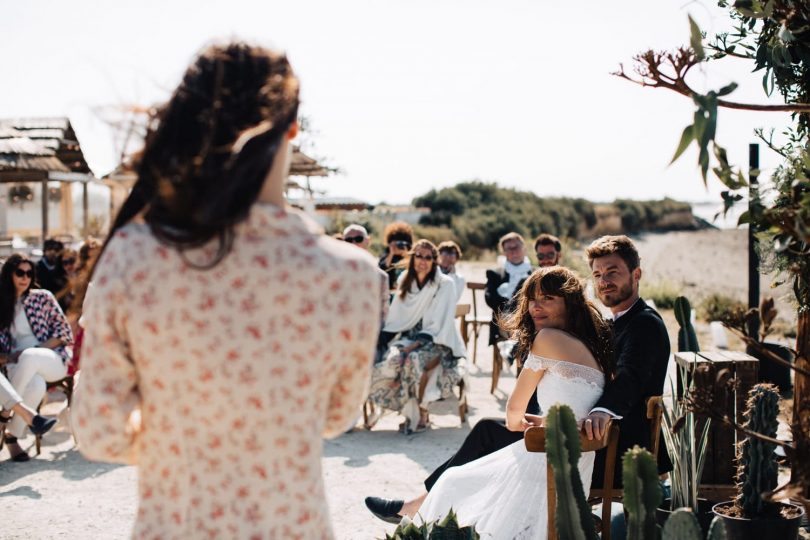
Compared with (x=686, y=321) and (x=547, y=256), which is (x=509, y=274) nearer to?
(x=547, y=256)

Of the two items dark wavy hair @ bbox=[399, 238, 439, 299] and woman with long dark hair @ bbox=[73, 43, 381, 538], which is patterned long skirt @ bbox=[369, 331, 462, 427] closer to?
dark wavy hair @ bbox=[399, 238, 439, 299]

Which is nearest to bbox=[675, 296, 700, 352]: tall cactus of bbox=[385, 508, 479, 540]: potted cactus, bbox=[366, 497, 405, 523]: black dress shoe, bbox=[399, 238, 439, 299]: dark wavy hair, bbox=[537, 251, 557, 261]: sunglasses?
bbox=[366, 497, 405, 523]: black dress shoe

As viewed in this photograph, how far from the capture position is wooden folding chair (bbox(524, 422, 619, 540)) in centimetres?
314

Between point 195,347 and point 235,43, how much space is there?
1.82 ft

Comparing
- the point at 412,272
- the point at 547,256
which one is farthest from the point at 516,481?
the point at 547,256

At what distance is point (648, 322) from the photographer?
410cm

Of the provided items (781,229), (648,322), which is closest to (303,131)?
(648,322)

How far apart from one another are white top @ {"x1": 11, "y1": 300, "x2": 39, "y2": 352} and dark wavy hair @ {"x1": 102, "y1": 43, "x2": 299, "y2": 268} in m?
6.25

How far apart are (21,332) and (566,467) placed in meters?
5.83

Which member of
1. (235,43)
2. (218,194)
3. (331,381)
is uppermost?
(235,43)

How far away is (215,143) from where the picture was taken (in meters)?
1.53

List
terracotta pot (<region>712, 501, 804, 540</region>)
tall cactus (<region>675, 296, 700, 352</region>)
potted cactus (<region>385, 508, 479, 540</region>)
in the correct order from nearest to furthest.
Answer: potted cactus (<region>385, 508, 479, 540</region>) < terracotta pot (<region>712, 501, 804, 540</region>) < tall cactus (<region>675, 296, 700, 352</region>)

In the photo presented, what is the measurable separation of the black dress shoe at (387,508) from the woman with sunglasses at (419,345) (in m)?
2.96

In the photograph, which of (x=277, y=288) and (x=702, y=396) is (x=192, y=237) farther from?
(x=702, y=396)
